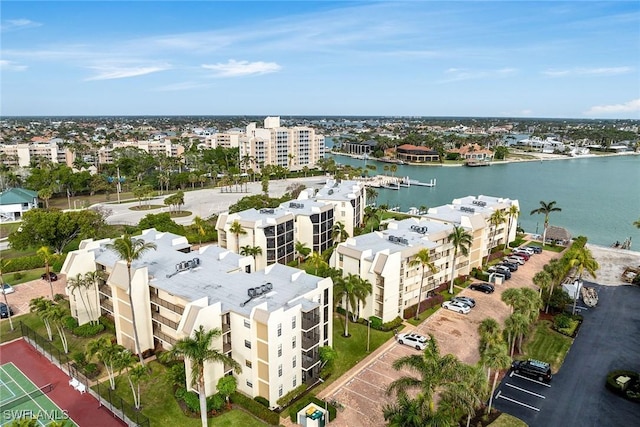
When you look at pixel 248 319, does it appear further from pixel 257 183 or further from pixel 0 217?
pixel 257 183

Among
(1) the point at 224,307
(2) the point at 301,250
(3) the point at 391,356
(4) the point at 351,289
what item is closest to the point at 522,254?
(2) the point at 301,250

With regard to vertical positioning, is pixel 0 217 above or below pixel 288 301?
below

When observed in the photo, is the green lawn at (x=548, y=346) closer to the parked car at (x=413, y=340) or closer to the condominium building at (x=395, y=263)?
the parked car at (x=413, y=340)

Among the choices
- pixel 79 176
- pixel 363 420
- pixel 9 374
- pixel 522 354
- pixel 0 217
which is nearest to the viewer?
pixel 363 420

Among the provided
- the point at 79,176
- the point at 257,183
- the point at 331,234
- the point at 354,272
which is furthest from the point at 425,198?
the point at 79,176

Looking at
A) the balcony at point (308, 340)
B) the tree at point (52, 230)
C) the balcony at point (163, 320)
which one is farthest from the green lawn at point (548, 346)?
the tree at point (52, 230)

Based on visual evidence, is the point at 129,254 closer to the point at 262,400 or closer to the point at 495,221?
the point at 262,400

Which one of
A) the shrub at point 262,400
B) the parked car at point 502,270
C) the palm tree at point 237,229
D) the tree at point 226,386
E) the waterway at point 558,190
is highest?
the palm tree at point 237,229
